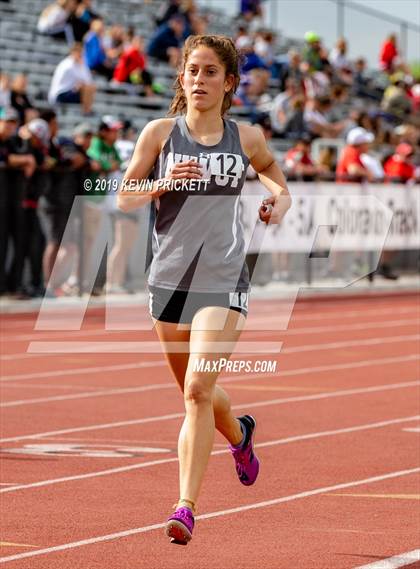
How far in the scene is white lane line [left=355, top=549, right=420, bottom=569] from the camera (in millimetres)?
6215

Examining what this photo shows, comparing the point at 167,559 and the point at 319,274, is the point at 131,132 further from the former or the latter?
the point at 167,559

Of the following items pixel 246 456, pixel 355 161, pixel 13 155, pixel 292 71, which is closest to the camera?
pixel 246 456

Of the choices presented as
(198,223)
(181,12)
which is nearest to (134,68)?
(181,12)

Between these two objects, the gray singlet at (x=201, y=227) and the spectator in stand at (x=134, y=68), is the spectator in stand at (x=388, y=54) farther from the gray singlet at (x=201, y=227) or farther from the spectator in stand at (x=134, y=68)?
the gray singlet at (x=201, y=227)

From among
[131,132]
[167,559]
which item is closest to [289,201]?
[167,559]

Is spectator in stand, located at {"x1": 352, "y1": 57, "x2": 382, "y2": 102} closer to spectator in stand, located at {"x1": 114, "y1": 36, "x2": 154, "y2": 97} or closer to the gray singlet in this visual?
spectator in stand, located at {"x1": 114, "y1": 36, "x2": 154, "y2": 97}

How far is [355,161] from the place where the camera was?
24.7 m

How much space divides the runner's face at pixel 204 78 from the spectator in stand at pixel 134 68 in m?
21.3

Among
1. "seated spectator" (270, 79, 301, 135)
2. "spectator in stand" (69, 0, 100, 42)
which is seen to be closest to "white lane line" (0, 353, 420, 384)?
"spectator in stand" (69, 0, 100, 42)

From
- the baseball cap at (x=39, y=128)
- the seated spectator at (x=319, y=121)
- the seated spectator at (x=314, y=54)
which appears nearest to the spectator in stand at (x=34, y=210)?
the baseball cap at (x=39, y=128)

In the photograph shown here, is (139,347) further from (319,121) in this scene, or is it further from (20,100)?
(319,121)

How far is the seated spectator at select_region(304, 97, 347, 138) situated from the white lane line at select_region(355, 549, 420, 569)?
23997mm

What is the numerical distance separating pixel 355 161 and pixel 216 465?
52.8 feet

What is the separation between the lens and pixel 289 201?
6.98 meters
